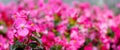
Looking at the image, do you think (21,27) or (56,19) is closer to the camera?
(21,27)

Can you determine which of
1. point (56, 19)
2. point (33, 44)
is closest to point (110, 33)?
point (56, 19)

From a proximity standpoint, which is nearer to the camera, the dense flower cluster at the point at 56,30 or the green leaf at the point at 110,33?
the dense flower cluster at the point at 56,30

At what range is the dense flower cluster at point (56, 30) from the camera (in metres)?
2.31

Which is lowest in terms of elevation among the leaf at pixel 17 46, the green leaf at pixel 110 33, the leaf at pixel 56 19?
the green leaf at pixel 110 33

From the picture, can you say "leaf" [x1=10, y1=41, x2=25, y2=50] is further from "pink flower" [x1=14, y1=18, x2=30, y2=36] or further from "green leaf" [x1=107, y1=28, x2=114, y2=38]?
"green leaf" [x1=107, y1=28, x2=114, y2=38]

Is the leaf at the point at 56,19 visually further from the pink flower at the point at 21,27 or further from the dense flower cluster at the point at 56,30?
the pink flower at the point at 21,27

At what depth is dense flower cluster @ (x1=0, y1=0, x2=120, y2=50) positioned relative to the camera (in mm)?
2314

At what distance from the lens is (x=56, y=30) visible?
10.6ft

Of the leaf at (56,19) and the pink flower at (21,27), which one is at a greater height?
the pink flower at (21,27)

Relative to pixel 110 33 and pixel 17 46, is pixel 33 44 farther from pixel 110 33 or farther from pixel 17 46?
pixel 110 33

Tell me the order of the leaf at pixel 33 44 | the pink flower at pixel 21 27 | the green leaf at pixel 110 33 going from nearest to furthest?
the pink flower at pixel 21 27, the leaf at pixel 33 44, the green leaf at pixel 110 33

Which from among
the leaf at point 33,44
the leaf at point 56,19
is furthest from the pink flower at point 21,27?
the leaf at point 56,19

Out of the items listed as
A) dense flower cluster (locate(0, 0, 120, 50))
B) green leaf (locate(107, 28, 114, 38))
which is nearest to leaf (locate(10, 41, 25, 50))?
dense flower cluster (locate(0, 0, 120, 50))

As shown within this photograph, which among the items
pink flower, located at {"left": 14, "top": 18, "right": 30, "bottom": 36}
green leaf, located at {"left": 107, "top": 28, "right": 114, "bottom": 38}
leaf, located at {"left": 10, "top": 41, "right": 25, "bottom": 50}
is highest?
pink flower, located at {"left": 14, "top": 18, "right": 30, "bottom": 36}
